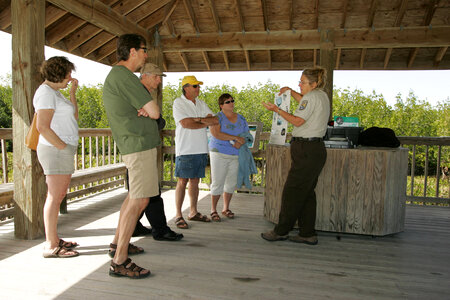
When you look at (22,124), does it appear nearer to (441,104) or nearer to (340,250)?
(340,250)

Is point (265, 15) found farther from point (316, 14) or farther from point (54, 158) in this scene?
point (54, 158)

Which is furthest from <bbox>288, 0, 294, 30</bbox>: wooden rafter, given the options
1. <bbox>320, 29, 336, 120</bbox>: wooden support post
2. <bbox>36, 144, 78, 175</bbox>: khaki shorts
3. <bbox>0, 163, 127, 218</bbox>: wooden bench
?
<bbox>36, 144, 78, 175</bbox>: khaki shorts

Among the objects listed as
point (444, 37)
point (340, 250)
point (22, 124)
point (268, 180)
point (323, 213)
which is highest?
point (444, 37)

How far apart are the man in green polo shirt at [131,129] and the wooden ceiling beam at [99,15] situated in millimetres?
1934

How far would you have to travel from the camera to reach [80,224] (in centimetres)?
417

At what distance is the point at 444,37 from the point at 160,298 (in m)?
5.93

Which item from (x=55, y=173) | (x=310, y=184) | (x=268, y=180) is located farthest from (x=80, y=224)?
(x=310, y=184)

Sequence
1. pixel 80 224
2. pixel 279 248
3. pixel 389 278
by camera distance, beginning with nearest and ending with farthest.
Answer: pixel 389 278, pixel 279 248, pixel 80 224

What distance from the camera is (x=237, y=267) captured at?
2.87 metres

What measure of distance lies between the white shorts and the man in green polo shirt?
1.69 meters

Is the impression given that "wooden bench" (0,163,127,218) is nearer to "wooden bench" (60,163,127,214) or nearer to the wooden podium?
"wooden bench" (60,163,127,214)

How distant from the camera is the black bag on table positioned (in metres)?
4.02

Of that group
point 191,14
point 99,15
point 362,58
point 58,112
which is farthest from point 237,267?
point 362,58

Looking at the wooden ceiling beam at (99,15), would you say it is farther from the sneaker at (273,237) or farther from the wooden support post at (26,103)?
the sneaker at (273,237)
